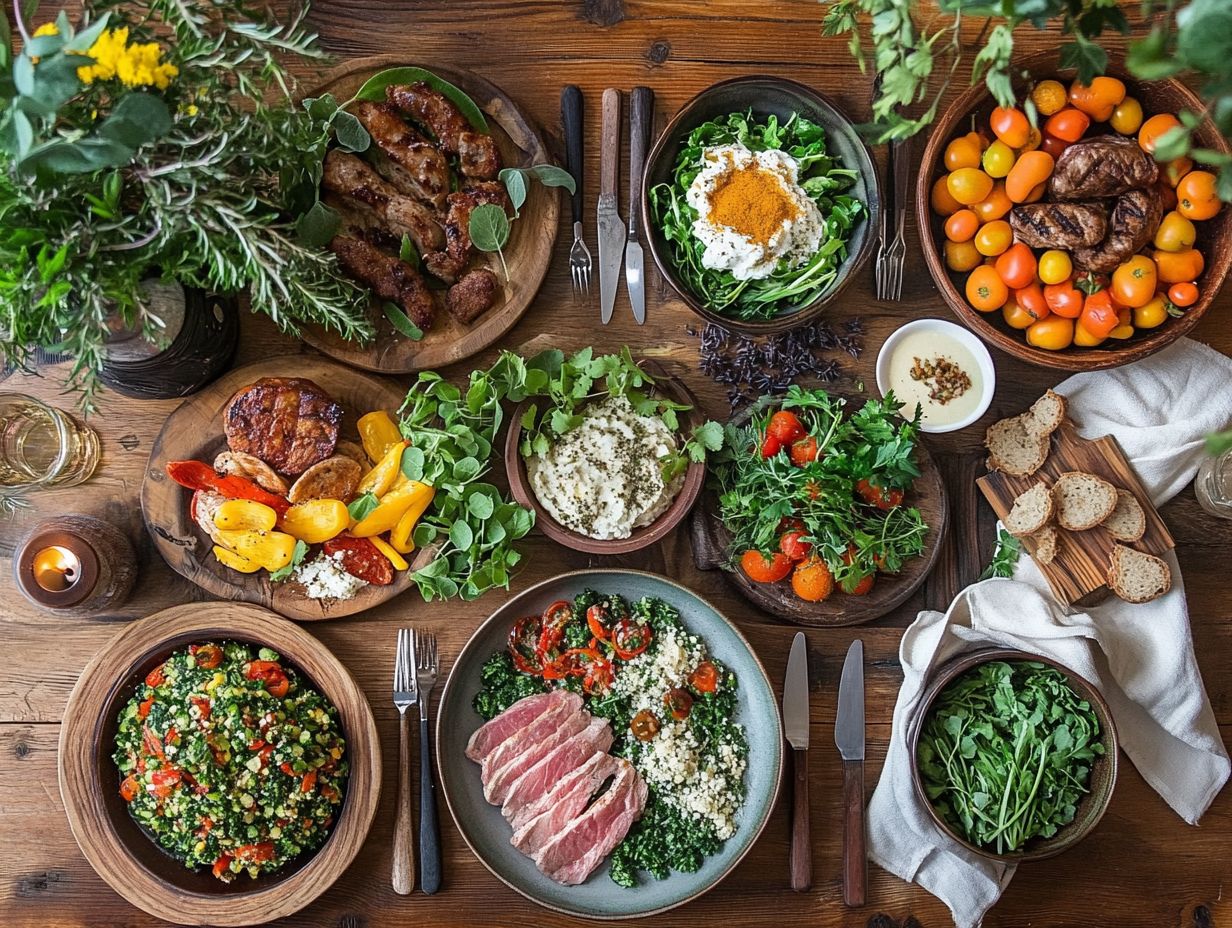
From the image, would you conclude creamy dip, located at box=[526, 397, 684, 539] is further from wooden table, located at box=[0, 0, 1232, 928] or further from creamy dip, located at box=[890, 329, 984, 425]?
creamy dip, located at box=[890, 329, 984, 425]

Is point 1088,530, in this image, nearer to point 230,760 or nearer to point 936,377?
point 936,377

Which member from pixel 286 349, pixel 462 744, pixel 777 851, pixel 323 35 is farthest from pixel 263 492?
pixel 777 851

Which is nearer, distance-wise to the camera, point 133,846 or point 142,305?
point 142,305

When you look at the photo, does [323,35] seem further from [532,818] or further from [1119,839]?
[1119,839]

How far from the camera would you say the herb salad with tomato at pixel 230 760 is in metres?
2.35

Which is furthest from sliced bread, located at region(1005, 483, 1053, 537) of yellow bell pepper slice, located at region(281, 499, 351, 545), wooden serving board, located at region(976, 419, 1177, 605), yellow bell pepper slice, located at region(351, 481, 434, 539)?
yellow bell pepper slice, located at region(281, 499, 351, 545)

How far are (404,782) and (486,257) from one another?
144 cm

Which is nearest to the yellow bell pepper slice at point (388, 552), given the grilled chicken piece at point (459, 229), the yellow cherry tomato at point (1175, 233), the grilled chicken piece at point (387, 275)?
the grilled chicken piece at point (387, 275)

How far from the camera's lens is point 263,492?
94.3 inches

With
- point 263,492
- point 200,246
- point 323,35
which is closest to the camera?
point 200,246

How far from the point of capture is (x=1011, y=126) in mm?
2396

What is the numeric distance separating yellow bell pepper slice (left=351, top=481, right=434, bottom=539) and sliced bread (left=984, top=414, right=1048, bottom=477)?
154cm

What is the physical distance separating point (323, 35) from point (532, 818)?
2.20m

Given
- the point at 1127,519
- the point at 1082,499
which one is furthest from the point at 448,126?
the point at 1127,519
